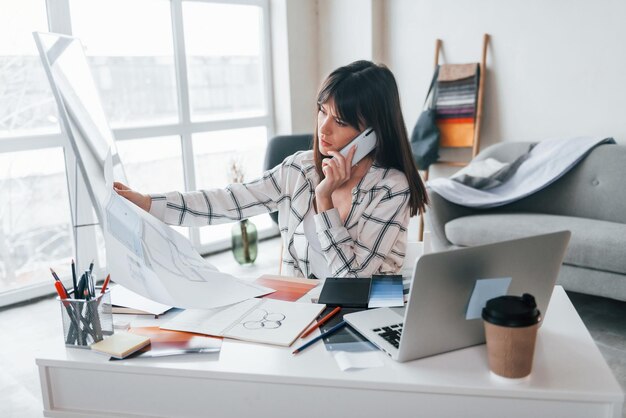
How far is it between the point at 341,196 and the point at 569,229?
153cm

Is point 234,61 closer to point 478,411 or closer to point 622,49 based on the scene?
point 622,49

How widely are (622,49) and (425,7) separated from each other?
1.26m

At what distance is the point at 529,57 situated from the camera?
11.3 ft

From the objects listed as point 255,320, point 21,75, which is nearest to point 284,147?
point 21,75

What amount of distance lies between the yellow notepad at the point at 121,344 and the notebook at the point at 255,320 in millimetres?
80

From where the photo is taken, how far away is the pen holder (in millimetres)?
1038

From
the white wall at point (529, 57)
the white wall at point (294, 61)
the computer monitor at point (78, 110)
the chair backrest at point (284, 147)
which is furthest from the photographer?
the white wall at point (294, 61)

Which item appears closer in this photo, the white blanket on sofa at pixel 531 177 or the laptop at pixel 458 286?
the laptop at pixel 458 286

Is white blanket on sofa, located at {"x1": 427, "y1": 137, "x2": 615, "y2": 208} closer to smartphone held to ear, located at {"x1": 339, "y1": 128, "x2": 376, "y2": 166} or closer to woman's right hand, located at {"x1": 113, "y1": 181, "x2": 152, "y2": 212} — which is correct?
smartphone held to ear, located at {"x1": 339, "y1": 128, "x2": 376, "y2": 166}

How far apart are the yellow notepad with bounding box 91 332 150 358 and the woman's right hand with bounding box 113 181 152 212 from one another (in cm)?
35

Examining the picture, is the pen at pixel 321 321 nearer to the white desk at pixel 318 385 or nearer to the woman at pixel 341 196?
the white desk at pixel 318 385

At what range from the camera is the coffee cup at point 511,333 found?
0.83 meters

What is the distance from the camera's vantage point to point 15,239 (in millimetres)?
3012

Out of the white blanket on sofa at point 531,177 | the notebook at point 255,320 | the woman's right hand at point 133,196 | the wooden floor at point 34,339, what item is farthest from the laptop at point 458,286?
the white blanket on sofa at point 531,177
